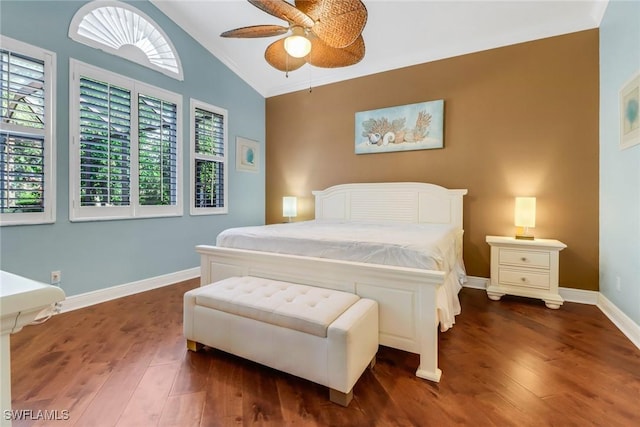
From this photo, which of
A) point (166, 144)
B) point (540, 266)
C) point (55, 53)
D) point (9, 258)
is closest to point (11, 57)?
point (55, 53)

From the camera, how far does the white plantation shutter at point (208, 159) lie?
3967 millimetres

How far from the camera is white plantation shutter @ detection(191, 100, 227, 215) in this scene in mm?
3967

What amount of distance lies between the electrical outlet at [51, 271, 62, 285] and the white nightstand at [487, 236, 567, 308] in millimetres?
4277

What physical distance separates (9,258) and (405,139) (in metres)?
4.27

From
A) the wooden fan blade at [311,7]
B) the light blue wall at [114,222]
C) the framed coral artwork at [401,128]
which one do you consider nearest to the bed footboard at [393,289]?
the wooden fan blade at [311,7]

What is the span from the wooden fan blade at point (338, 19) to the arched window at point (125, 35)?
238cm

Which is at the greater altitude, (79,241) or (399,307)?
(79,241)

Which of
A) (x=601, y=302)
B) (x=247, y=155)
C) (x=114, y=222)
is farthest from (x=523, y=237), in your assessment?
(x=114, y=222)

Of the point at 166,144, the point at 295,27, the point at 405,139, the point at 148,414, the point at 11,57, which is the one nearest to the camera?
the point at 148,414

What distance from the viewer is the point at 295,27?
2023 mm

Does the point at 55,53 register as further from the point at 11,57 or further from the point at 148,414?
the point at 148,414

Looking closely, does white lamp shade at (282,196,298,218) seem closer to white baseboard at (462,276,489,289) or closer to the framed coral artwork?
the framed coral artwork

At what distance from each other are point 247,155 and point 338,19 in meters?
3.21

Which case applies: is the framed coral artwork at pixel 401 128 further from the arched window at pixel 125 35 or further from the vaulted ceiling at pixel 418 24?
the arched window at pixel 125 35
